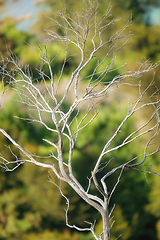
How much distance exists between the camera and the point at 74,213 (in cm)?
339

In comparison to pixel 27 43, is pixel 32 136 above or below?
below

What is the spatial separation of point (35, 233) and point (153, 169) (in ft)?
4.71

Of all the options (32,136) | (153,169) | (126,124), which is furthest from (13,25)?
(153,169)

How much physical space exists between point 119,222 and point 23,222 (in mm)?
1024

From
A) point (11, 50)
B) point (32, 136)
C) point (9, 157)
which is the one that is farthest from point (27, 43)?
point (9, 157)

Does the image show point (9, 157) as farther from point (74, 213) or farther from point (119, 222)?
point (119, 222)

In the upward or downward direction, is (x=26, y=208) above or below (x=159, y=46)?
below

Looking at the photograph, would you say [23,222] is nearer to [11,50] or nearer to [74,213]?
[74,213]

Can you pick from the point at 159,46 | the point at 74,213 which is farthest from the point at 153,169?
the point at 159,46

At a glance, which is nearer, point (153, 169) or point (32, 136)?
point (32, 136)

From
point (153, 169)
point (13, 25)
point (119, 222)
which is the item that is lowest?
point (119, 222)

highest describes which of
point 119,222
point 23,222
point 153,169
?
point 23,222

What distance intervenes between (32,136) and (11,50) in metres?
0.91

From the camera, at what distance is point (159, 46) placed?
3.59 m
